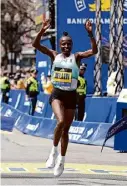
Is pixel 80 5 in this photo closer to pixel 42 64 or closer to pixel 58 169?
pixel 42 64

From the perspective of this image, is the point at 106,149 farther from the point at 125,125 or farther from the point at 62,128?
the point at 62,128

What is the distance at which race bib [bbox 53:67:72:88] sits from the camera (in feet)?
28.9

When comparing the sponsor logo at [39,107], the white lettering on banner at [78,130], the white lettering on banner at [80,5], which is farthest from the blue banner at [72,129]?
the white lettering on banner at [80,5]

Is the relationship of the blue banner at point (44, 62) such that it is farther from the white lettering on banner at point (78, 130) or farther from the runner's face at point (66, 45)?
the runner's face at point (66, 45)

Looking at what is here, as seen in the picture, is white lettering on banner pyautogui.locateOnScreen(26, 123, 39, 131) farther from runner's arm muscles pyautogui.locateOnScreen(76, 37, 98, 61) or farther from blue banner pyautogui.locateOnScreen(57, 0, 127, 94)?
runner's arm muscles pyautogui.locateOnScreen(76, 37, 98, 61)

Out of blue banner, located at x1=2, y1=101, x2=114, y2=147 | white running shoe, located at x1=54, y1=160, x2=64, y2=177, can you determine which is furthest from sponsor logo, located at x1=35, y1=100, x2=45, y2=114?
white running shoe, located at x1=54, y1=160, x2=64, y2=177

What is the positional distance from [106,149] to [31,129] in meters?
4.57

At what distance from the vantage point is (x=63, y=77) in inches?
346

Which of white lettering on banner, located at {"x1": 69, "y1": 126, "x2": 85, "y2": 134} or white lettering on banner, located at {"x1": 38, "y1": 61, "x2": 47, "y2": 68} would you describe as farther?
white lettering on banner, located at {"x1": 38, "y1": 61, "x2": 47, "y2": 68}

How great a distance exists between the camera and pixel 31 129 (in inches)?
690

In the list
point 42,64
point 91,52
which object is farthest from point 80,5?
point 91,52

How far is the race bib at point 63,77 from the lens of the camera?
8805 mm

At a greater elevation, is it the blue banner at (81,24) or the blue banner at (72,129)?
the blue banner at (81,24)

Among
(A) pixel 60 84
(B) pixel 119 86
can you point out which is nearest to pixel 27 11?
(B) pixel 119 86
